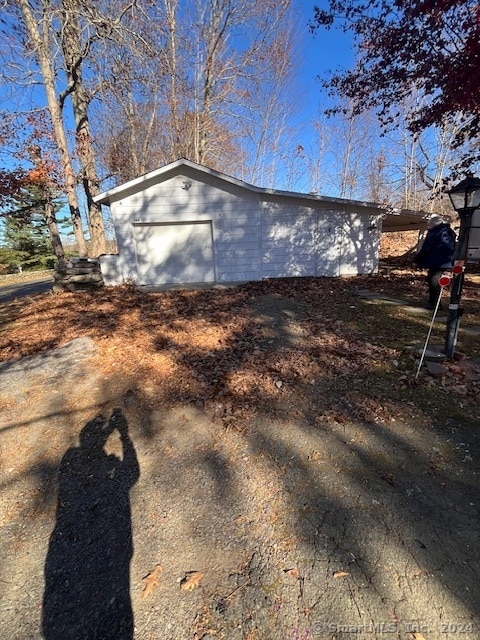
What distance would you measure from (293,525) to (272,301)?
5572 mm

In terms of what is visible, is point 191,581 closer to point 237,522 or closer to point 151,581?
point 151,581

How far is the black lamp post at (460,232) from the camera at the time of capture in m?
3.48

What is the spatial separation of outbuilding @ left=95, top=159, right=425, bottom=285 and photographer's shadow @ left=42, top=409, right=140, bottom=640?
813cm

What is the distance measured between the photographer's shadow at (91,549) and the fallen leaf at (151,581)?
9cm

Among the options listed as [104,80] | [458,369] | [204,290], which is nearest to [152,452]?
[458,369]

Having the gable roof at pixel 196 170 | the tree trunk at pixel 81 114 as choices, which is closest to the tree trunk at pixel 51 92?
the tree trunk at pixel 81 114

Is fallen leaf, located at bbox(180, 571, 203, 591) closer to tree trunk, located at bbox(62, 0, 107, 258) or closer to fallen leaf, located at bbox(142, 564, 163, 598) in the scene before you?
fallen leaf, located at bbox(142, 564, 163, 598)

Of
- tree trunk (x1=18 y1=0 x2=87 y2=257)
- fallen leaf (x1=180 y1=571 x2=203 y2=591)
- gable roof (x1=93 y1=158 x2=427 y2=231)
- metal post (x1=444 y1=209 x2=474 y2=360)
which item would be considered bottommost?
fallen leaf (x1=180 y1=571 x2=203 y2=591)

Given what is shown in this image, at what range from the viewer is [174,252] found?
10.3 meters

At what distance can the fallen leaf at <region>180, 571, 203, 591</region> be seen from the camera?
166 cm

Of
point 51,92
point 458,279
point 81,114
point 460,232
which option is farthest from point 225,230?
point 81,114

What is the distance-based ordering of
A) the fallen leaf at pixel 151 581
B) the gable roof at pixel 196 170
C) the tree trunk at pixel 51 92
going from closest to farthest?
the fallen leaf at pixel 151 581
the tree trunk at pixel 51 92
the gable roof at pixel 196 170

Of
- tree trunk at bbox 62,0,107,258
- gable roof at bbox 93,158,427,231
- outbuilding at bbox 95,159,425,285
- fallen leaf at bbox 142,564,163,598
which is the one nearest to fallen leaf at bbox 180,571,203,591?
fallen leaf at bbox 142,564,163,598

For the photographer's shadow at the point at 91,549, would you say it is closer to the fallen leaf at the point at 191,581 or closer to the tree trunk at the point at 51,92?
the fallen leaf at the point at 191,581
